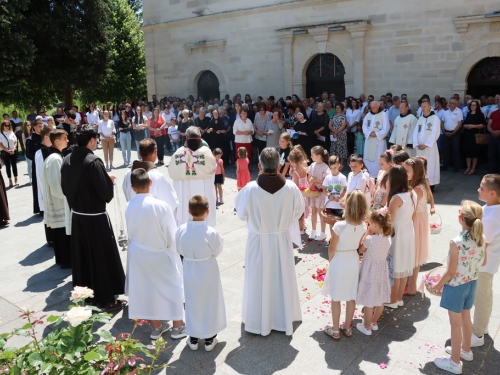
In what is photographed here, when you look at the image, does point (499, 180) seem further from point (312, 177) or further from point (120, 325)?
point (120, 325)

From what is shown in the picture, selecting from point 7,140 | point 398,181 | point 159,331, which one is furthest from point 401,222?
point 7,140

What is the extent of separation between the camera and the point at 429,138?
1025cm

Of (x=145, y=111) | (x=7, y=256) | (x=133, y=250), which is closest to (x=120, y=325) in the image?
(x=133, y=250)

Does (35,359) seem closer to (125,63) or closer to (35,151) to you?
(35,151)

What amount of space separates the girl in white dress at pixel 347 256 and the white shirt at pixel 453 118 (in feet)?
27.9

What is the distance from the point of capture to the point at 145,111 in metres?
15.6

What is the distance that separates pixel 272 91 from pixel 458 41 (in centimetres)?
654

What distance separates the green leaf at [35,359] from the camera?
255 cm

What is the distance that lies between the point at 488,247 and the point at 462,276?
0.60 meters

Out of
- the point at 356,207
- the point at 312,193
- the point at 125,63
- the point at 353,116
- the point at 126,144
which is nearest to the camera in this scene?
the point at 356,207

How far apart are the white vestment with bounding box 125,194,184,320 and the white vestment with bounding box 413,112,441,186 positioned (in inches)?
277

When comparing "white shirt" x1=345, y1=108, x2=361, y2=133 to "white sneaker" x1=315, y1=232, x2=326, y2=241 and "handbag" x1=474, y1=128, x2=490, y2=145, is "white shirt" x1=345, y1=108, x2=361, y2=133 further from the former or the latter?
"white sneaker" x1=315, y1=232, x2=326, y2=241

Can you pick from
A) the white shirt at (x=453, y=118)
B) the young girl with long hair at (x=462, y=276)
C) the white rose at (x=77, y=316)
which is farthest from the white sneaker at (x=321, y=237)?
the white shirt at (x=453, y=118)

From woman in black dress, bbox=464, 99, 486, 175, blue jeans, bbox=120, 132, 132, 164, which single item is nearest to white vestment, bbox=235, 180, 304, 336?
woman in black dress, bbox=464, 99, 486, 175
